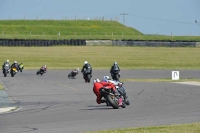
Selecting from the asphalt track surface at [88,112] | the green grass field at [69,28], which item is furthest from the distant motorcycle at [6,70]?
the green grass field at [69,28]

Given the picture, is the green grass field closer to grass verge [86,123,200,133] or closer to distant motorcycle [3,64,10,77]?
distant motorcycle [3,64,10,77]

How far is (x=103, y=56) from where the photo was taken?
73875mm

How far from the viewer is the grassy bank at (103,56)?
70.2 metres

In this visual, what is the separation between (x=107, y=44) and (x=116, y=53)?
2092 mm

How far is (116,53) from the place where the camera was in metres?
74.8

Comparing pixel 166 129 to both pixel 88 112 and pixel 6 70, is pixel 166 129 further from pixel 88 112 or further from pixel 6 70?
→ pixel 6 70

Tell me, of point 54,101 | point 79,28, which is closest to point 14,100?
point 54,101

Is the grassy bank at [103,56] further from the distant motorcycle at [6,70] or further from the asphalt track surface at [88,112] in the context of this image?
the asphalt track surface at [88,112]

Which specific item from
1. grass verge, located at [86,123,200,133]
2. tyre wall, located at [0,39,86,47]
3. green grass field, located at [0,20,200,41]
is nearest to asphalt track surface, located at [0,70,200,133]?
grass verge, located at [86,123,200,133]

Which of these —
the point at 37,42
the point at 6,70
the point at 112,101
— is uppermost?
the point at 37,42

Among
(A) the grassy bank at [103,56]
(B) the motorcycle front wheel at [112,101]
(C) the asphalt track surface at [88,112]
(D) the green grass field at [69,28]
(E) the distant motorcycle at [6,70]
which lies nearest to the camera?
(C) the asphalt track surface at [88,112]

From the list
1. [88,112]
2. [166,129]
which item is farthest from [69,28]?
[166,129]

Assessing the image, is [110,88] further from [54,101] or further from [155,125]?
[155,125]

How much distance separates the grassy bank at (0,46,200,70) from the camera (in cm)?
7019
